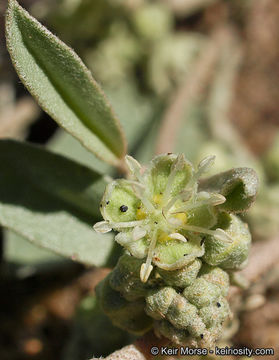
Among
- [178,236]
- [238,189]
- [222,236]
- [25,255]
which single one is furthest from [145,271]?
[25,255]

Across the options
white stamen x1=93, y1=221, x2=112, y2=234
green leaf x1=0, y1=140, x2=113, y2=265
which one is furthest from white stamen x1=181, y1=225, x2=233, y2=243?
green leaf x1=0, y1=140, x2=113, y2=265

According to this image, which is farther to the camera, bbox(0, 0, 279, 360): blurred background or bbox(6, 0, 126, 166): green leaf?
bbox(0, 0, 279, 360): blurred background

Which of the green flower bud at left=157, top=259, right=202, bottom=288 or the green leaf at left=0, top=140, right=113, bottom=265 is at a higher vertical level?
the green flower bud at left=157, top=259, right=202, bottom=288

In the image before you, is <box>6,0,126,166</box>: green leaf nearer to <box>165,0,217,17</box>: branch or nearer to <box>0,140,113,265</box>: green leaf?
<box>0,140,113,265</box>: green leaf

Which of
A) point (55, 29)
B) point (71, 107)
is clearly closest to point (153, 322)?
point (71, 107)

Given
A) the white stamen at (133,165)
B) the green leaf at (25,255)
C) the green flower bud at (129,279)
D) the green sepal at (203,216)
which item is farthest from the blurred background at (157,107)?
the white stamen at (133,165)

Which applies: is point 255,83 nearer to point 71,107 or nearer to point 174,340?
point 71,107

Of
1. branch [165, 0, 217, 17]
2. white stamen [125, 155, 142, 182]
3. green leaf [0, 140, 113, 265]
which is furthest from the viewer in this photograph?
branch [165, 0, 217, 17]
